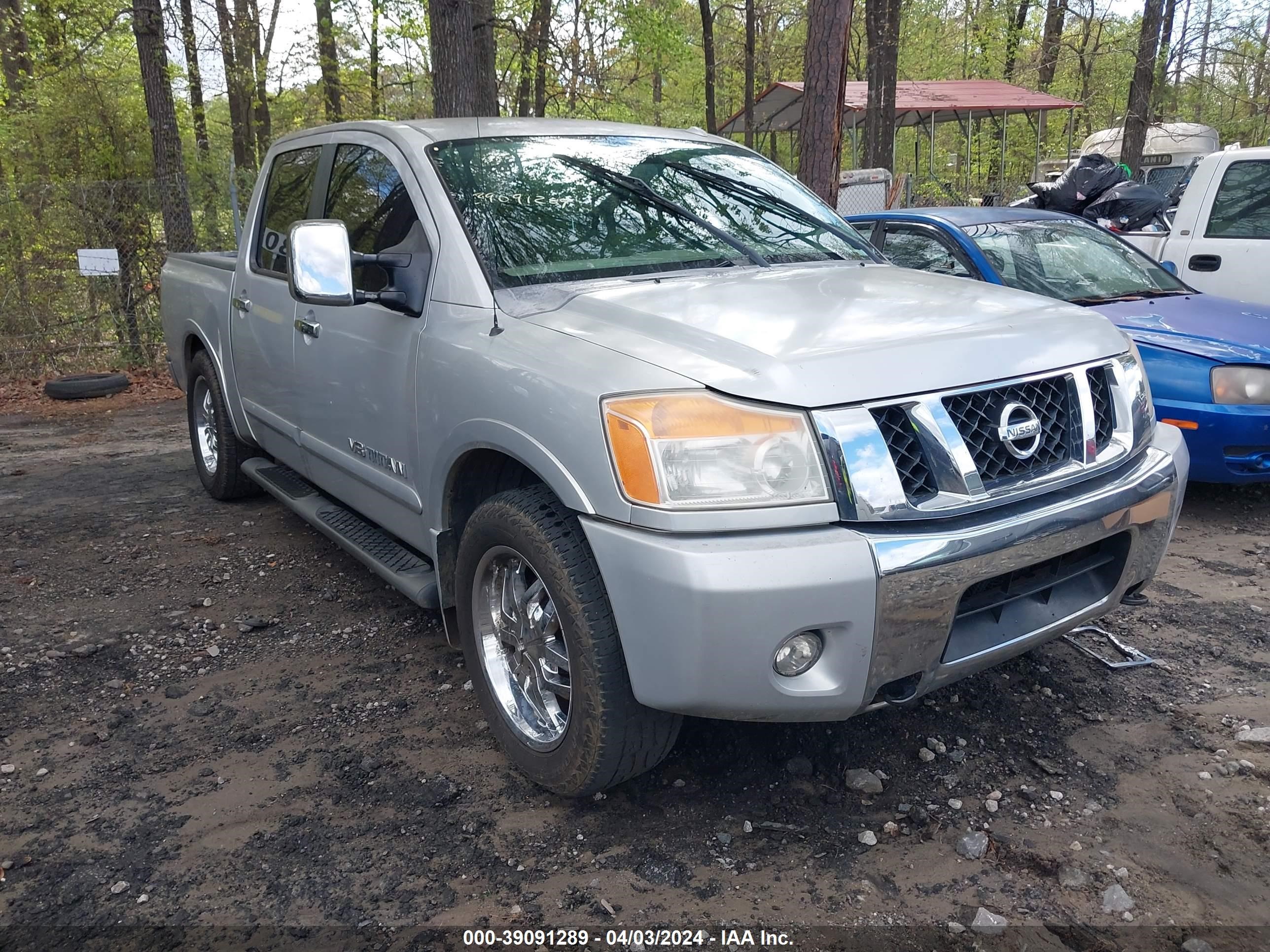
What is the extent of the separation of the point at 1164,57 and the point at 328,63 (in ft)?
53.4

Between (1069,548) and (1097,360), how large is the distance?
57 centimetres

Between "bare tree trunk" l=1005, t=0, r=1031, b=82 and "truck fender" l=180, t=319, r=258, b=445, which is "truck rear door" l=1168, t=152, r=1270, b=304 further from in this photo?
"bare tree trunk" l=1005, t=0, r=1031, b=82

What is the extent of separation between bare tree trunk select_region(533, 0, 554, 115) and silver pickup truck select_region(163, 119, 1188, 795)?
12061mm

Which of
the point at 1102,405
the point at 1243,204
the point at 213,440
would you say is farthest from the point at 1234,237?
the point at 213,440

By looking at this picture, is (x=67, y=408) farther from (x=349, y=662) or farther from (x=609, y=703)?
(x=609, y=703)

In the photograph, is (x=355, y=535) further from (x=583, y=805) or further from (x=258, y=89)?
(x=258, y=89)

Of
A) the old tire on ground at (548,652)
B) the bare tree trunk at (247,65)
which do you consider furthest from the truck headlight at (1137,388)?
the bare tree trunk at (247,65)

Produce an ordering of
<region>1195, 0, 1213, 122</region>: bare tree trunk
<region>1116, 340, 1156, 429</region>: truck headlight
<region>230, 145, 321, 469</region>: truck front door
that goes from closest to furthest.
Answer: <region>1116, 340, 1156, 429</region>: truck headlight, <region>230, 145, 321, 469</region>: truck front door, <region>1195, 0, 1213, 122</region>: bare tree trunk

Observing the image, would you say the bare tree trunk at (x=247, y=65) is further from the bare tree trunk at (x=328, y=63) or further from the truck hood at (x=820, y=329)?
the truck hood at (x=820, y=329)

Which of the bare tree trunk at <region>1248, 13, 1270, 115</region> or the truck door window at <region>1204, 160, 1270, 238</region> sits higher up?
the bare tree trunk at <region>1248, 13, 1270, 115</region>

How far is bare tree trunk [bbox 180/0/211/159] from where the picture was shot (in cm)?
1399

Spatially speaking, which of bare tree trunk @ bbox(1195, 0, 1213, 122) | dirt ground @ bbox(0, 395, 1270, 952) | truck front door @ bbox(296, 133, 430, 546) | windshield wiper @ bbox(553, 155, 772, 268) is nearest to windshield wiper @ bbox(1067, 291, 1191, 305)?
dirt ground @ bbox(0, 395, 1270, 952)

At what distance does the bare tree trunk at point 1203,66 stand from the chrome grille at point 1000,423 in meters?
16.7

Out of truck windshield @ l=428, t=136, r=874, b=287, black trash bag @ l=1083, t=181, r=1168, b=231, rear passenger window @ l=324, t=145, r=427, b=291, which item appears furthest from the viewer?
black trash bag @ l=1083, t=181, r=1168, b=231
